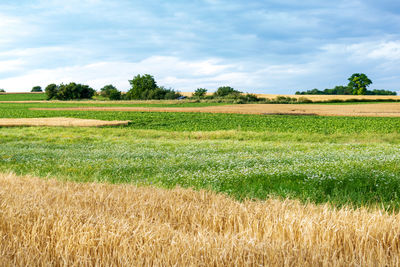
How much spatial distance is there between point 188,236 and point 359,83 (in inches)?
5606

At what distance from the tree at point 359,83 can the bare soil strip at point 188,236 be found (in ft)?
450

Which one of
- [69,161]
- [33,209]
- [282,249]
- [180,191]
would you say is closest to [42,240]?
[33,209]

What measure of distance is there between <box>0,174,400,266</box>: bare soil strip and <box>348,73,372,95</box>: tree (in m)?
137

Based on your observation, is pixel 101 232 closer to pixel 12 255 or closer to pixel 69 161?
pixel 12 255

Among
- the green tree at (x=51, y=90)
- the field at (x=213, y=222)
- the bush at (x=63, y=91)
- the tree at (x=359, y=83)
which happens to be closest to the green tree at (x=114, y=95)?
the bush at (x=63, y=91)

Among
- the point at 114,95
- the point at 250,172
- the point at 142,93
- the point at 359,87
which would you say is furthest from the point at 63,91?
the point at 250,172

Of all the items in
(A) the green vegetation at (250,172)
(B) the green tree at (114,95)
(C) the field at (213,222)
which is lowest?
(A) the green vegetation at (250,172)

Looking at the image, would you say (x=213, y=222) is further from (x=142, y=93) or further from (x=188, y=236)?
(x=142, y=93)

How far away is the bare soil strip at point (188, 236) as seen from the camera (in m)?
4.20

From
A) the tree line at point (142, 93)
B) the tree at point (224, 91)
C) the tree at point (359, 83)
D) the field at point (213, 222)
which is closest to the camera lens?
the field at point (213, 222)

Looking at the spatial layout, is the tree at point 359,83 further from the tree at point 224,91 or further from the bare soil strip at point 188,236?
the bare soil strip at point 188,236

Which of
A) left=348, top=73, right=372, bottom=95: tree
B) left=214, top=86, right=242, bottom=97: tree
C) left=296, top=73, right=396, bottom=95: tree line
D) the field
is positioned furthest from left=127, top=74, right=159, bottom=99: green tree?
the field

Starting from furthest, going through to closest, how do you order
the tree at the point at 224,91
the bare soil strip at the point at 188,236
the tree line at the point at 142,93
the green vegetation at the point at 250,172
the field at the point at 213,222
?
the tree at the point at 224,91
the tree line at the point at 142,93
the green vegetation at the point at 250,172
the field at the point at 213,222
the bare soil strip at the point at 188,236

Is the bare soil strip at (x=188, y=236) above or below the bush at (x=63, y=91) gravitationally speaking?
below
